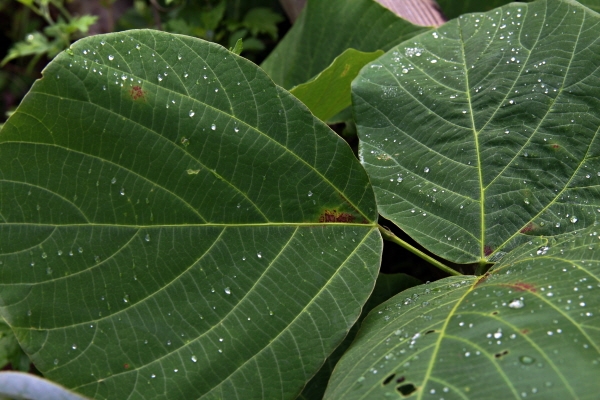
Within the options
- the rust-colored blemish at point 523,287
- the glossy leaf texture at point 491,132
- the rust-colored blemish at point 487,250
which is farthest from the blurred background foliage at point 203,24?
the rust-colored blemish at point 523,287

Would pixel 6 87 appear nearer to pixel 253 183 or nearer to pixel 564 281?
pixel 253 183

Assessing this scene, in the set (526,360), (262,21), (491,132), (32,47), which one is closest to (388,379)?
(526,360)

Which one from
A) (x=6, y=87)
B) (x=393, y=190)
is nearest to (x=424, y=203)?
(x=393, y=190)

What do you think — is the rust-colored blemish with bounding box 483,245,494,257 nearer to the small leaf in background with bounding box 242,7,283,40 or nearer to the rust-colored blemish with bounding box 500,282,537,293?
the rust-colored blemish with bounding box 500,282,537,293

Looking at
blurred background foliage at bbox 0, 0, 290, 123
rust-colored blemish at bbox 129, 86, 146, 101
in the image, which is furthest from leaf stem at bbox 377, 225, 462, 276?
blurred background foliage at bbox 0, 0, 290, 123

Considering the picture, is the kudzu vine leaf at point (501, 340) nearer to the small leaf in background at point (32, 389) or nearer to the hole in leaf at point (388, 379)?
the hole in leaf at point (388, 379)

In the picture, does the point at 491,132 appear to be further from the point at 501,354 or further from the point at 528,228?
the point at 501,354
